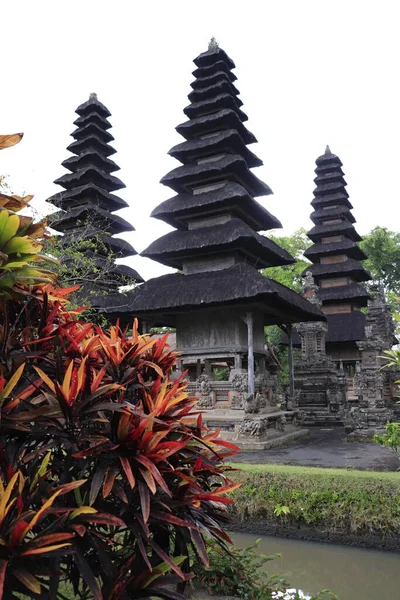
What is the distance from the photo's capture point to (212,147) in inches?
719

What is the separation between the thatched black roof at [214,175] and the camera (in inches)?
685

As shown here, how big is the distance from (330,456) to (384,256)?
32.5m

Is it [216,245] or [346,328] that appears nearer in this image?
[216,245]

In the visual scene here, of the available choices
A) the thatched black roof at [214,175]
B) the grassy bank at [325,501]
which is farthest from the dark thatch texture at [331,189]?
the grassy bank at [325,501]

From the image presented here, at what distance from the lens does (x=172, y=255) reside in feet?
58.6

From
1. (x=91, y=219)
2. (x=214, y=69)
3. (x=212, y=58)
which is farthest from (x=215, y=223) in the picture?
(x=212, y=58)

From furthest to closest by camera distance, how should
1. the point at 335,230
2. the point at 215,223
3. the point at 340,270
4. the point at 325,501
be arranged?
the point at 335,230
the point at 340,270
the point at 215,223
the point at 325,501

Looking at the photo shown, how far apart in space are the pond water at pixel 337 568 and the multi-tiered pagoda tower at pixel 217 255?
8.25m

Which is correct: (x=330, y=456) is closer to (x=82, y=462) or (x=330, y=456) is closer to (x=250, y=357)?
(x=250, y=357)

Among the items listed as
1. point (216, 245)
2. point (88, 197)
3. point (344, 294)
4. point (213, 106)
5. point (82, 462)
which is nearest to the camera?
point (82, 462)

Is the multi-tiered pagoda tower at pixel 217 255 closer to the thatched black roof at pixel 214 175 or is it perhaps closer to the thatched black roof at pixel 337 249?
the thatched black roof at pixel 214 175

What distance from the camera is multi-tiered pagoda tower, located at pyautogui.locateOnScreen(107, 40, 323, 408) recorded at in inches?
611

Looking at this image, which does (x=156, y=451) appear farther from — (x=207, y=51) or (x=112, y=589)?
(x=207, y=51)

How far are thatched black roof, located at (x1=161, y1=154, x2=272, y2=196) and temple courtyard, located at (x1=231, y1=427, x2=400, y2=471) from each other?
965 centimetres
